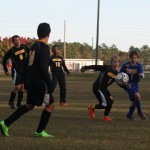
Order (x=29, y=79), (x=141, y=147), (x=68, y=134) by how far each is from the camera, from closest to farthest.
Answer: (x=141, y=147) < (x=29, y=79) < (x=68, y=134)

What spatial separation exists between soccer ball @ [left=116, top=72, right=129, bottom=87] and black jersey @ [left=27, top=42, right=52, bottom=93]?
10.00 ft

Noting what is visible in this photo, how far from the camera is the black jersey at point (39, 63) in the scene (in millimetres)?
7418

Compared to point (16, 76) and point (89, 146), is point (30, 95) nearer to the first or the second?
point (89, 146)

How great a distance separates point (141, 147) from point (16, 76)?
629 centimetres

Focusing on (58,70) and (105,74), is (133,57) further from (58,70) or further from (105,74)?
(58,70)

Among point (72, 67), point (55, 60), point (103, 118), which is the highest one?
point (55, 60)

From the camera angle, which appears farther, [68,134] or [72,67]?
[72,67]

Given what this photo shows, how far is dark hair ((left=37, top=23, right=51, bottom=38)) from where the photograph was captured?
758 cm

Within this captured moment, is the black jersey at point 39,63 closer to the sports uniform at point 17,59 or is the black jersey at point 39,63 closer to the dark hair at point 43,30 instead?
the dark hair at point 43,30

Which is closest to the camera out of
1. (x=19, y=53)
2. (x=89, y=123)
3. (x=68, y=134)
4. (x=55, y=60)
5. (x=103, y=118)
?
(x=68, y=134)

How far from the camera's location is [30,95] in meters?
7.64

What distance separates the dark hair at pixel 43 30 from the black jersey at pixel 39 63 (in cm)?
16

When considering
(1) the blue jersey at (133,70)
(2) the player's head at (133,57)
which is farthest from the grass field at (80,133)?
(2) the player's head at (133,57)

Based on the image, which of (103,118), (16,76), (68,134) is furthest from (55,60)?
(68,134)
